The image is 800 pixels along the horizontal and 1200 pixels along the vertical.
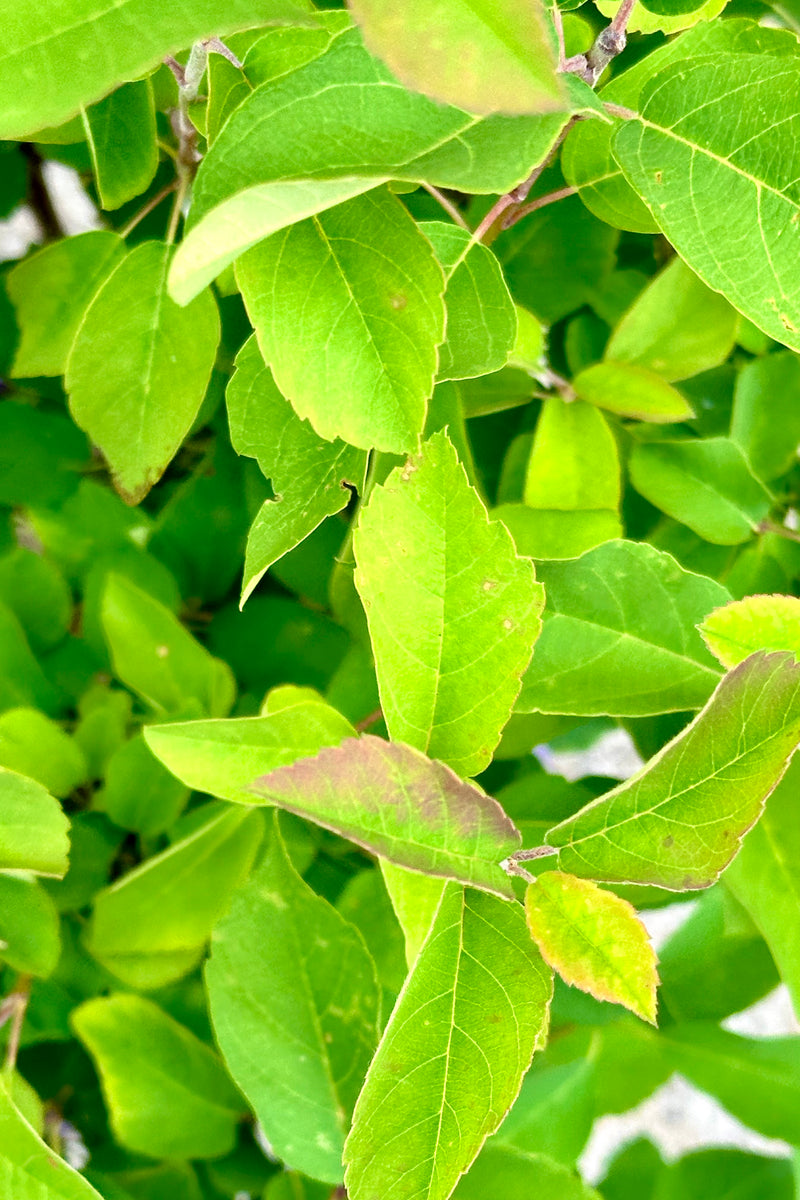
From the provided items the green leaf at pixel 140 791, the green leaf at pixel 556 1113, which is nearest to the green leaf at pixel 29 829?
the green leaf at pixel 140 791

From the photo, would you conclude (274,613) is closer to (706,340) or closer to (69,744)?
(69,744)

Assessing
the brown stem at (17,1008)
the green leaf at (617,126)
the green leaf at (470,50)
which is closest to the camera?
the green leaf at (470,50)

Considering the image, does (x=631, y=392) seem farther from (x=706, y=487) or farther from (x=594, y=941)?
(x=594, y=941)

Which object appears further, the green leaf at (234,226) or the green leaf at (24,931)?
the green leaf at (24,931)

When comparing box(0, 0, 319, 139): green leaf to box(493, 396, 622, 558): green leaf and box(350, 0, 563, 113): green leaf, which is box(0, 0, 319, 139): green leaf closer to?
box(350, 0, 563, 113): green leaf

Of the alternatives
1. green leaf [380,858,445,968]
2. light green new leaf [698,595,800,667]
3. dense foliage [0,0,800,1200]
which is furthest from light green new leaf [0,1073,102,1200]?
light green new leaf [698,595,800,667]

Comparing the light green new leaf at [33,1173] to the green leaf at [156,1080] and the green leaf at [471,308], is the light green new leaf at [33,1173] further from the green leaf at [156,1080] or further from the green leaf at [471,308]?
the green leaf at [471,308]

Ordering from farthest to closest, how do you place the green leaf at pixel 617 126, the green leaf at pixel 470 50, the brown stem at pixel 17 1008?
the brown stem at pixel 17 1008 < the green leaf at pixel 617 126 < the green leaf at pixel 470 50

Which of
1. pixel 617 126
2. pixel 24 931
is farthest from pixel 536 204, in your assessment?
pixel 24 931
